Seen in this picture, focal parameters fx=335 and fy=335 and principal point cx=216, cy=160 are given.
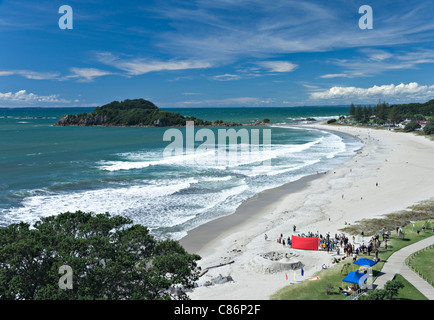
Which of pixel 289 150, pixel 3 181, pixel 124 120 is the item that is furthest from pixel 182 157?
pixel 124 120

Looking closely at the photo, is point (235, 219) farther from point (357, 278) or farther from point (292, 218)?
point (357, 278)

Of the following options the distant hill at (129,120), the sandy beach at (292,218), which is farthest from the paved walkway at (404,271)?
the distant hill at (129,120)

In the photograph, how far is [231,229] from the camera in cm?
3375

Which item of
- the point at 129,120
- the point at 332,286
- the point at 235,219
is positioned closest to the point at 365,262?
the point at 332,286

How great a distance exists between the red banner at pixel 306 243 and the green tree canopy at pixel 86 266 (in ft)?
42.0

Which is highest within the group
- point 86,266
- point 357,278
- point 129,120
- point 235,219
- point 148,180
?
point 129,120

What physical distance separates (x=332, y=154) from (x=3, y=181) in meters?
66.5

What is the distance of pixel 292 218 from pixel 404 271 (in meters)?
15.0

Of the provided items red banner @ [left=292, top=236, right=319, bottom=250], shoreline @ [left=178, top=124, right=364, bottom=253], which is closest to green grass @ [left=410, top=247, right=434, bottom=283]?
red banner @ [left=292, top=236, right=319, bottom=250]

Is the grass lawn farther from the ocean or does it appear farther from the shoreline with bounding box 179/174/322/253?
the ocean

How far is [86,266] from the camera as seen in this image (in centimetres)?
1695

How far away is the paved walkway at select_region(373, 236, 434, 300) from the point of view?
1980cm
